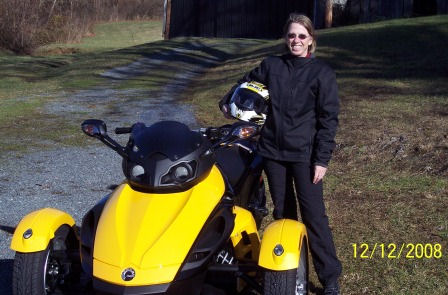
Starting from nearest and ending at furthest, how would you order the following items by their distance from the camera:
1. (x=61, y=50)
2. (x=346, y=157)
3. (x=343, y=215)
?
(x=343, y=215), (x=346, y=157), (x=61, y=50)

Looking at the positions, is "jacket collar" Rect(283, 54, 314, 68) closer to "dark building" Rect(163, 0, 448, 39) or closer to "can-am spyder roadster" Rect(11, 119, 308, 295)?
"can-am spyder roadster" Rect(11, 119, 308, 295)

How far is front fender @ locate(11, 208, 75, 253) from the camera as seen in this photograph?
13.7 ft

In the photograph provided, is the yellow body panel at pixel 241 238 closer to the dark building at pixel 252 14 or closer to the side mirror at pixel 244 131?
the side mirror at pixel 244 131

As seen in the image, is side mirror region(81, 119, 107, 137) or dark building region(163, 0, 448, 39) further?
dark building region(163, 0, 448, 39)

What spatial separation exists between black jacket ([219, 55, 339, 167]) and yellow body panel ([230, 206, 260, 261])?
0.50m

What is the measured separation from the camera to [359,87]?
500 inches

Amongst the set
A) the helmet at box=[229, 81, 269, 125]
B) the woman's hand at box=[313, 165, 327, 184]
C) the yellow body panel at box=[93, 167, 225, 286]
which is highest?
the helmet at box=[229, 81, 269, 125]

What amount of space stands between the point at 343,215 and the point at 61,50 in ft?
88.4

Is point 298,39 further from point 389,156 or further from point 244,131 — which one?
point 389,156

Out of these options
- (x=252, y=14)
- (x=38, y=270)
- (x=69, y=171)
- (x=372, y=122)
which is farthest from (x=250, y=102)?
(x=252, y=14)

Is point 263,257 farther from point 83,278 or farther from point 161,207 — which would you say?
point 83,278

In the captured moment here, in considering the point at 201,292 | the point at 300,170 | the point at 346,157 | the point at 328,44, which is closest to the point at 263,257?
the point at 201,292

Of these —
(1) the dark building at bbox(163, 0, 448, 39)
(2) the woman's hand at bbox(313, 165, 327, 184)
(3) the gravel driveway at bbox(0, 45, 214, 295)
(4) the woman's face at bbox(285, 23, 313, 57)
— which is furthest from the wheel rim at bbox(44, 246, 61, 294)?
Result: (1) the dark building at bbox(163, 0, 448, 39)

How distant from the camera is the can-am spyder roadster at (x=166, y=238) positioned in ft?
12.1
